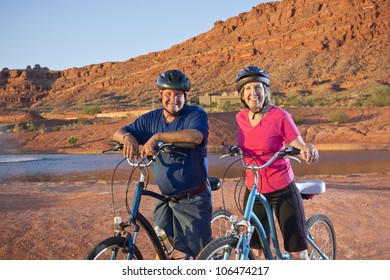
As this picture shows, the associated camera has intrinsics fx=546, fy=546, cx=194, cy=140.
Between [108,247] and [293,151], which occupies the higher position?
[293,151]

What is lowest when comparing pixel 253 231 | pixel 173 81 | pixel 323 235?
pixel 323 235

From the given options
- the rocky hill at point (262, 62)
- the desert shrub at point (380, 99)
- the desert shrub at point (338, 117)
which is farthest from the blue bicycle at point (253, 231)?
the rocky hill at point (262, 62)

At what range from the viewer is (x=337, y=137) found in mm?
28281

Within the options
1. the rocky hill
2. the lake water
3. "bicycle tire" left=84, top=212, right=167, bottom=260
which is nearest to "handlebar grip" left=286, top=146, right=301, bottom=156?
"bicycle tire" left=84, top=212, right=167, bottom=260

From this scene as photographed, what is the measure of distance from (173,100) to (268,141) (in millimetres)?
639

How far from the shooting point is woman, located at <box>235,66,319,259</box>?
3340 mm

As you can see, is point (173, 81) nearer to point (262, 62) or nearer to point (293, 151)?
point (293, 151)

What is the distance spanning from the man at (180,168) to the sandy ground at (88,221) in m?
2.77

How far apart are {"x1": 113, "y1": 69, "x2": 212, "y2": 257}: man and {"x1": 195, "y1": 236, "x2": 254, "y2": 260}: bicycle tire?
265mm

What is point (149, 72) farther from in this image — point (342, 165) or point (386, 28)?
point (342, 165)

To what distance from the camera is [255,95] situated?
11.0 feet

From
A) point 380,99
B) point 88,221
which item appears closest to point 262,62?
point 380,99

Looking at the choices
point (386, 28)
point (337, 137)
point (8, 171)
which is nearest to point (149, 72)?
point (386, 28)

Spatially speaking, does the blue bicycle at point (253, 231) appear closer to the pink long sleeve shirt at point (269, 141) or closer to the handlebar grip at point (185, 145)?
the pink long sleeve shirt at point (269, 141)
